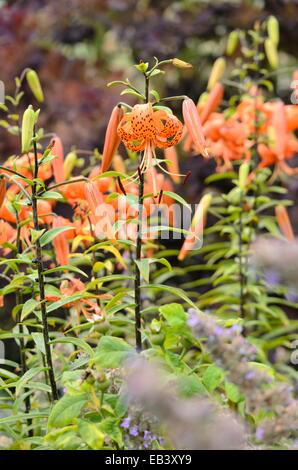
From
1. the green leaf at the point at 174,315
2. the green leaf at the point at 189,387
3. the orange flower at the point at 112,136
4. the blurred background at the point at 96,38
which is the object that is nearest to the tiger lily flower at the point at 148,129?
the orange flower at the point at 112,136

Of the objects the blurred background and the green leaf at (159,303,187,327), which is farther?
the blurred background

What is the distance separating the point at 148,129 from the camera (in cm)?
129

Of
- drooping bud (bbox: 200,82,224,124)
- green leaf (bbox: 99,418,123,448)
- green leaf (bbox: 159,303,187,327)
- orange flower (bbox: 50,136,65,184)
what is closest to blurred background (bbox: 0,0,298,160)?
drooping bud (bbox: 200,82,224,124)

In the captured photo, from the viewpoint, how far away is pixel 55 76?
3414 millimetres

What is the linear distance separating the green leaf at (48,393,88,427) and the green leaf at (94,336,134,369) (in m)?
0.06

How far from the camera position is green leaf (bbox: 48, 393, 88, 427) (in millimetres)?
1069

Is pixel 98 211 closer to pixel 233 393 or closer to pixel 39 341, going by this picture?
pixel 39 341

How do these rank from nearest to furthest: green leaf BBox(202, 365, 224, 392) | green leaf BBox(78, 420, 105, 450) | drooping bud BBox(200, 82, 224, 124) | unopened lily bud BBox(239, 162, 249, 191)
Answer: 1. green leaf BBox(78, 420, 105, 450)
2. green leaf BBox(202, 365, 224, 392)
3. unopened lily bud BBox(239, 162, 249, 191)
4. drooping bud BBox(200, 82, 224, 124)

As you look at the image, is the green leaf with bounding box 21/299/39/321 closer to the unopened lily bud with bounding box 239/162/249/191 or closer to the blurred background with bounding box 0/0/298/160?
the unopened lily bud with bounding box 239/162/249/191

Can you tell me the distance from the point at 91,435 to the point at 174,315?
0.74 feet

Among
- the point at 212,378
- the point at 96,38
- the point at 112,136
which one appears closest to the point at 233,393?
the point at 212,378

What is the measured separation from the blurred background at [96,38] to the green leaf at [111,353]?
2085 mm

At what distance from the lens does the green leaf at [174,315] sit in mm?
1147

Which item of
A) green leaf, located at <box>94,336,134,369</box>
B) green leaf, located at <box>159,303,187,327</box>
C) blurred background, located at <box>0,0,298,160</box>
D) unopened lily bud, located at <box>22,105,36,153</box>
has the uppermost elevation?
blurred background, located at <box>0,0,298,160</box>
